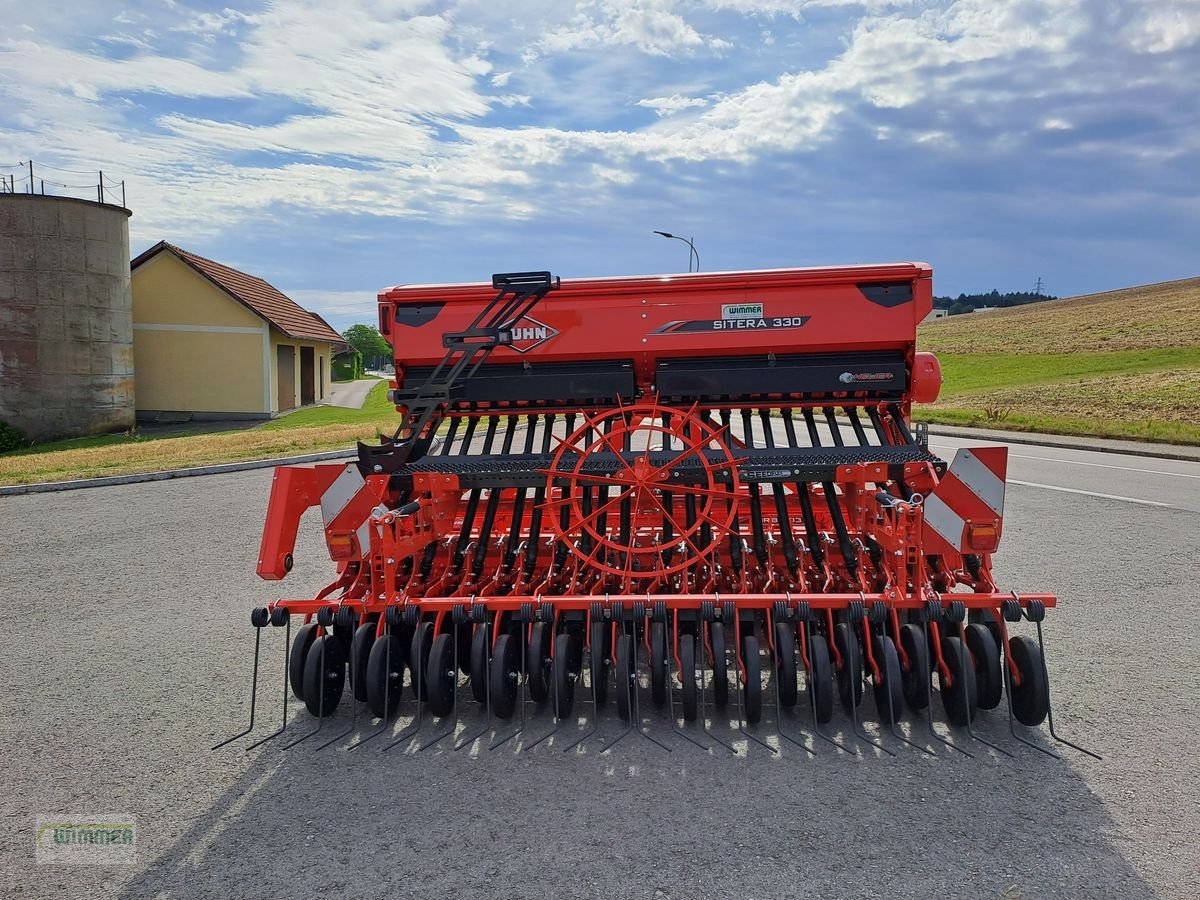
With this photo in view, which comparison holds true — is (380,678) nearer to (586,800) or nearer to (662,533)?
(586,800)

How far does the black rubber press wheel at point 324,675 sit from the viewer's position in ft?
15.3

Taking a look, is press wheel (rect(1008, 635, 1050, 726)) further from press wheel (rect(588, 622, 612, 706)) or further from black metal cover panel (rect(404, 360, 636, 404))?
black metal cover panel (rect(404, 360, 636, 404))

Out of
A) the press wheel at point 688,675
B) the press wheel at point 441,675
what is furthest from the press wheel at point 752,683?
the press wheel at point 441,675

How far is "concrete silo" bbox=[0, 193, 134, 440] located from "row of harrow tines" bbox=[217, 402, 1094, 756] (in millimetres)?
25766

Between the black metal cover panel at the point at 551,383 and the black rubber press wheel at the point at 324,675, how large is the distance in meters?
1.69

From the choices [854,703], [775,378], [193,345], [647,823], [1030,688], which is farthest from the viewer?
[193,345]

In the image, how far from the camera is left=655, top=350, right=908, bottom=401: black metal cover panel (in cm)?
538

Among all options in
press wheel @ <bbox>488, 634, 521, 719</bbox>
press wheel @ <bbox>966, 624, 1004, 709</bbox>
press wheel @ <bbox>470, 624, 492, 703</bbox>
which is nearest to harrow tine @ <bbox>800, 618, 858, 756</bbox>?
press wheel @ <bbox>966, 624, 1004, 709</bbox>

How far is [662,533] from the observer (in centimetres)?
527

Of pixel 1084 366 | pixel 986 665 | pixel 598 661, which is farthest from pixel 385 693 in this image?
pixel 1084 366

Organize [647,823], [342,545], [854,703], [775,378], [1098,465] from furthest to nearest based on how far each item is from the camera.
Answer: [1098,465], [775,378], [342,545], [854,703], [647,823]

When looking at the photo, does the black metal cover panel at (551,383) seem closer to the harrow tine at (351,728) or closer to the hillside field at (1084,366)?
the harrow tine at (351,728)

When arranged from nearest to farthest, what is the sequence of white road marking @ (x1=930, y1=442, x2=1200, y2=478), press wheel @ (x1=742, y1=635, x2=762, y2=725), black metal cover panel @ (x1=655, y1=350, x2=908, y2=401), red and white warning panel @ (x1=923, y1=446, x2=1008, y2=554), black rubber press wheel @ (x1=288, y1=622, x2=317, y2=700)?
1. press wheel @ (x1=742, y1=635, x2=762, y2=725)
2. red and white warning panel @ (x1=923, y1=446, x2=1008, y2=554)
3. black rubber press wheel @ (x1=288, y1=622, x2=317, y2=700)
4. black metal cover panel @ (x1=655, y1=350, x2=908, y2=401)
5. white road marking @ (x1=930, y1=442, x2=1200, y2=478)

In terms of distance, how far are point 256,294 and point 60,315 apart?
729cm
